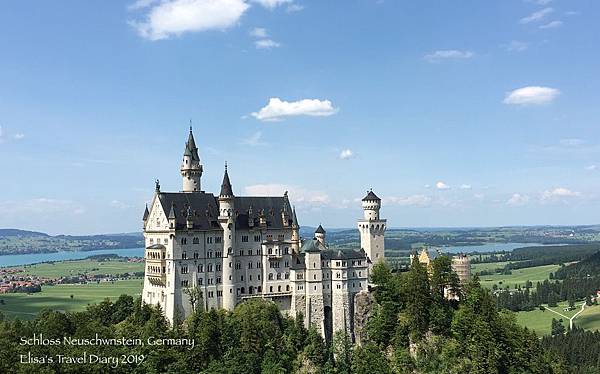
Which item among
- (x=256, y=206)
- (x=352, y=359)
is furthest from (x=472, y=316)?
(x=256, y=206)

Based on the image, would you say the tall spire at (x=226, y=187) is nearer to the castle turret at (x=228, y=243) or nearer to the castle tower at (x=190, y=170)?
the castle turret at (x=228, y=243)

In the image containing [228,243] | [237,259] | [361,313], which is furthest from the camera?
[237,259]

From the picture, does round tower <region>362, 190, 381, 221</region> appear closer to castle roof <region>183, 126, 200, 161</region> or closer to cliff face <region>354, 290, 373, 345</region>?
cliff face <region>354, 290, 373, 345</region>

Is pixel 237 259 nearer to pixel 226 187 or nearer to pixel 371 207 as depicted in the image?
pixel 226 187

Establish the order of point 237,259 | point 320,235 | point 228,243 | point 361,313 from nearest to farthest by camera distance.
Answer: point 228,243
point 361,313
point 237,259
point 320,235

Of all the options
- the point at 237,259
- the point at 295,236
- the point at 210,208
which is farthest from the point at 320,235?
the point at 210,208

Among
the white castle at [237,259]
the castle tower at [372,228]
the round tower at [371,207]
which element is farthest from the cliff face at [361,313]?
the round tower at [371,207]

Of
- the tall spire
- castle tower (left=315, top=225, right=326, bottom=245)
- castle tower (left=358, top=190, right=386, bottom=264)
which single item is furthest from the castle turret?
castle tower (left=358, top=190, right=386, bottom=264)

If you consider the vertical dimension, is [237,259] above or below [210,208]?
below
